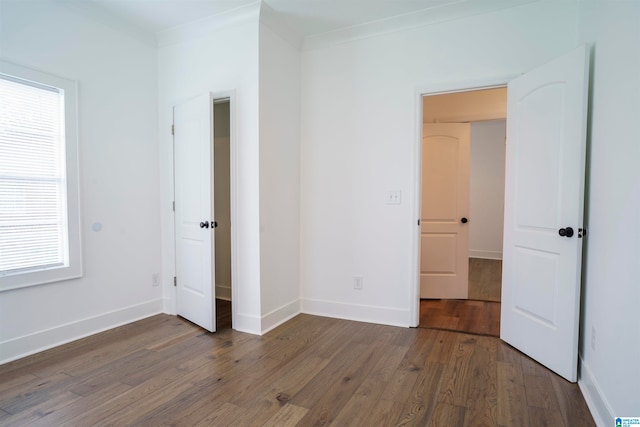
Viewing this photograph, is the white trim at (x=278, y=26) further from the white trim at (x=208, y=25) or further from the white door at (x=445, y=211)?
the white door at (x=445, y=211)

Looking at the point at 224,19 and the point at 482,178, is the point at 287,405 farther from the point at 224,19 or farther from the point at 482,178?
the point at 482,178

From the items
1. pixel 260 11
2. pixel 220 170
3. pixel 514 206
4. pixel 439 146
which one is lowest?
pixel 514 206

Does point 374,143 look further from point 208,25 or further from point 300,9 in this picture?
point 208,25

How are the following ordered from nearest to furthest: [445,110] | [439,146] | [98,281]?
[98,281], [439,146], [445,110]

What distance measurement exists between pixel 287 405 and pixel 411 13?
10.1ft

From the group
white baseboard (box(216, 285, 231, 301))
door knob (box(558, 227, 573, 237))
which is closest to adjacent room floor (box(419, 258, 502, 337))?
door knob (box(558, 227, 573, 237))

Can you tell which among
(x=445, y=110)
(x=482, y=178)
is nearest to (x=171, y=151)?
(x=445, y=110)

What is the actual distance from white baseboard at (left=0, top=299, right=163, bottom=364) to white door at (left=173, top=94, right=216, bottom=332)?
1.07 feet

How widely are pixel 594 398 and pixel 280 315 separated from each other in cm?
231

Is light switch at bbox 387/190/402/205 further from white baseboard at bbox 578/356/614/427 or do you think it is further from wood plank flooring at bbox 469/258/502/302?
wood plank flooring at bbox 469/258/502/302

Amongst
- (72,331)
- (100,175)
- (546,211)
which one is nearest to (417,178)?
(546,211)

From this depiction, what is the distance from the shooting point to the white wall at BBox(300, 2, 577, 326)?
2.91 m

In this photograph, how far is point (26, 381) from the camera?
2.24m

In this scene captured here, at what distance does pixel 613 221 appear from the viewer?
6.05ft
